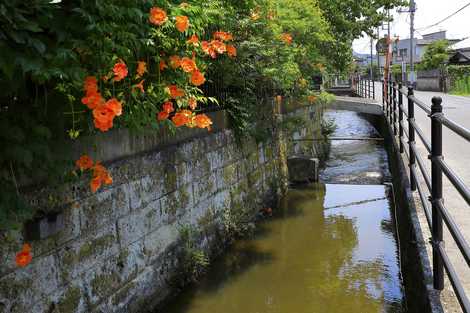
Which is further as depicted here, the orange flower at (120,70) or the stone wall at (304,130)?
the stone wall at (304,130)

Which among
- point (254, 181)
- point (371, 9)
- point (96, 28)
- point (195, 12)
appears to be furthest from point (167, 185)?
point (371, 9)

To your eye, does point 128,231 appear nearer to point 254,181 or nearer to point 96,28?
point 96,28

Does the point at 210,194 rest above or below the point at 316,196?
above

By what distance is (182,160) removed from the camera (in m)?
5.48

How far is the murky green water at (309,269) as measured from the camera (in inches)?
192

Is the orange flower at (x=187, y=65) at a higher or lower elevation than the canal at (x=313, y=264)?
higher

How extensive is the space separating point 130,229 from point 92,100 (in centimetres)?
175

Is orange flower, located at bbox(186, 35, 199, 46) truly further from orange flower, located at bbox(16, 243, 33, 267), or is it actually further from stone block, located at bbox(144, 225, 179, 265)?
stone block, located at bbox(144, 225, 179, 265)

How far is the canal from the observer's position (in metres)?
4.88

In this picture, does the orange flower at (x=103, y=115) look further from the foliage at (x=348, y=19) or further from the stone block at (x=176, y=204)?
the foliage at (x=348, y=19)

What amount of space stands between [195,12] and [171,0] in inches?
7.2

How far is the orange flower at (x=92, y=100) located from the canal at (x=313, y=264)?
2.43 meters

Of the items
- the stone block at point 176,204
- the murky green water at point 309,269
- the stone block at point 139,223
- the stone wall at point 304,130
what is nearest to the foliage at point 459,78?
the stone wall at point 304,130

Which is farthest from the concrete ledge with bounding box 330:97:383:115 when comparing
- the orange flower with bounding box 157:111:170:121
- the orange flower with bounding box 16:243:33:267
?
the orange flower with bounding box 16:243:33:267
